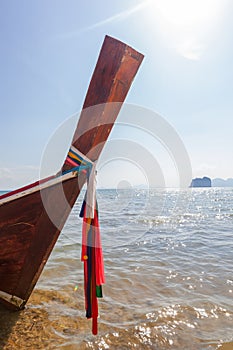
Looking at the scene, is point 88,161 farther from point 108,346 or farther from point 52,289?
point 52,289

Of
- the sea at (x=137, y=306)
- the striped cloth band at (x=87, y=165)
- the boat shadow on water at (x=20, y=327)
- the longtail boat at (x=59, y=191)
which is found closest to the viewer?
the longtail boat at (x=59, y=191)

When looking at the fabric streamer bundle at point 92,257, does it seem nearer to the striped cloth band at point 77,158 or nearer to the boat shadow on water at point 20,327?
the striped cloth band at point 77,158

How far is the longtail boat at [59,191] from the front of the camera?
2.16 meters

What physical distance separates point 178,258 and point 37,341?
13.9 ft

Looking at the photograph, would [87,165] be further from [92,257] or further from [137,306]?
[137,306]

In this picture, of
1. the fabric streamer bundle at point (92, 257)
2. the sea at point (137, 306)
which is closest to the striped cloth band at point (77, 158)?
the fabric streamer bundle at point (92, 257)

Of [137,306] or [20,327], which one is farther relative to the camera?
[137,306]

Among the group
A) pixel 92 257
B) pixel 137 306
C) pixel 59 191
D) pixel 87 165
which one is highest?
pixel 87 165

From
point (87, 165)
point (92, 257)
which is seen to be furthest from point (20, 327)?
point (87, 165)

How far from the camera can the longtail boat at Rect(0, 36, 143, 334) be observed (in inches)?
85.2

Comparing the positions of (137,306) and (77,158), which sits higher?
(77,158)

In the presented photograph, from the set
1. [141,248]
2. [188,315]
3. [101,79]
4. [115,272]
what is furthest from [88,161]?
[141,248]

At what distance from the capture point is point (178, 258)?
607 cm

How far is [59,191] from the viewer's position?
2.46 metres
